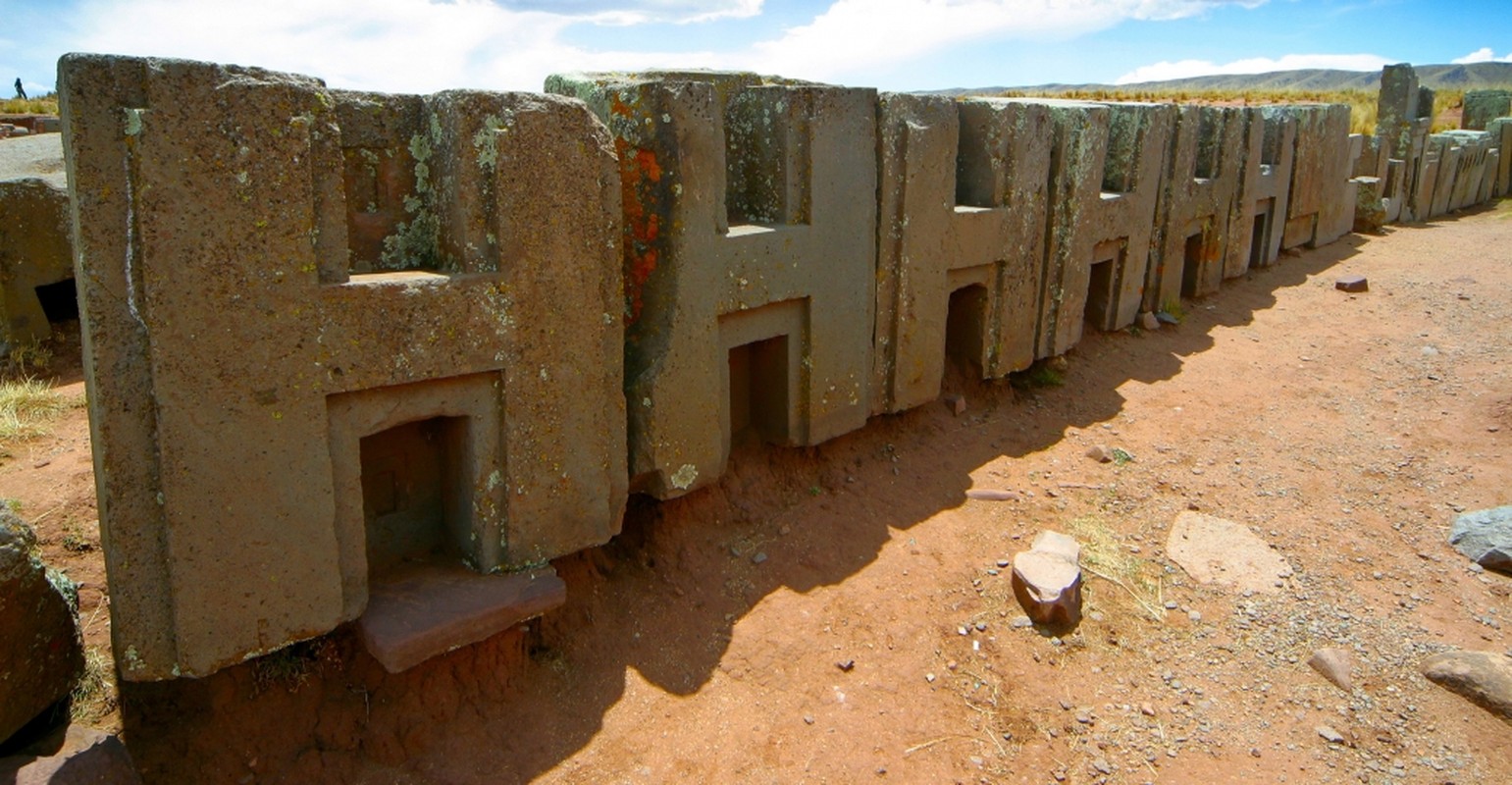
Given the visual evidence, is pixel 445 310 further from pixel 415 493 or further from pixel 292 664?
pixel 292 664

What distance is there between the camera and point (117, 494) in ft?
9.66

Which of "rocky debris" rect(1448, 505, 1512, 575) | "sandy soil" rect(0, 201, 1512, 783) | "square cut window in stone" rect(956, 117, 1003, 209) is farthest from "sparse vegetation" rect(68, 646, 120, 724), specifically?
A: "rocky debris" rect(1448, 505, 1512, 575)

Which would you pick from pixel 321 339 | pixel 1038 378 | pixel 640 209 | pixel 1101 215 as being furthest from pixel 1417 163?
pixel 321 339

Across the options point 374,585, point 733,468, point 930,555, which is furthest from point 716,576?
point 374,585

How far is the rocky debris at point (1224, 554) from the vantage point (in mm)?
4812

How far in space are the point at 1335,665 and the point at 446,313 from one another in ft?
12.3

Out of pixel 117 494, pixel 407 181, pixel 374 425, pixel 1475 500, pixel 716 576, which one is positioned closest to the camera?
pixel 117 494

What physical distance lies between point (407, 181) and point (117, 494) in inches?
54.3

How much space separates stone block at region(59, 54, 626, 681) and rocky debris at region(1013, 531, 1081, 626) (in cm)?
187

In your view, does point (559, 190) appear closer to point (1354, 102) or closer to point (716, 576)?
point (716, 576)

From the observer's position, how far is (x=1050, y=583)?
4.46 m

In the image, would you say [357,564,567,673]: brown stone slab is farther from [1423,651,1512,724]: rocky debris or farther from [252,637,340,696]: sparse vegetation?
[1423,651,1512,724]: rocky debris

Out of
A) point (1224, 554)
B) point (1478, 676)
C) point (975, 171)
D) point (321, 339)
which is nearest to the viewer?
point (321, 339)

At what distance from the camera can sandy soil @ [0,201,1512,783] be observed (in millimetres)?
3574
